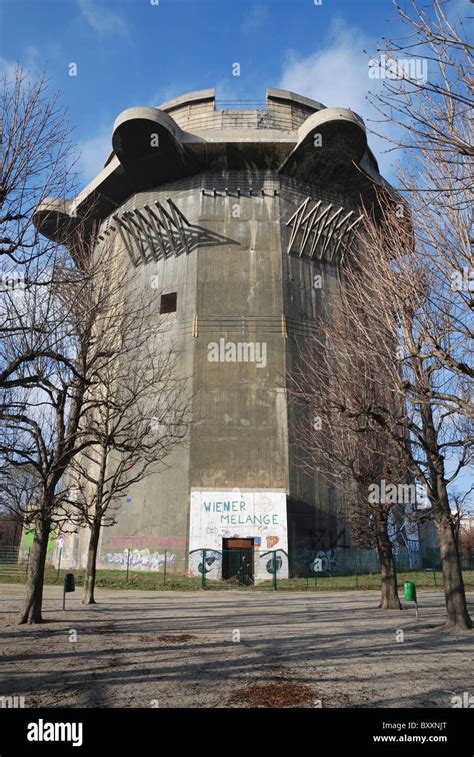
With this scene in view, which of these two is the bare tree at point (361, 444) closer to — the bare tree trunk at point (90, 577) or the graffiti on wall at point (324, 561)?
the bare tree trunk at point (90, 577)

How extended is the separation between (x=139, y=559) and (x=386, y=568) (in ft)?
54.7

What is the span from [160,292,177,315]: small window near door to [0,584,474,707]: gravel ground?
20529 millimetres

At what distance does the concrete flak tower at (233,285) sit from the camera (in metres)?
28.3

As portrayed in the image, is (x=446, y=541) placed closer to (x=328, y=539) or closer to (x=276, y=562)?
(x=276, y=562)

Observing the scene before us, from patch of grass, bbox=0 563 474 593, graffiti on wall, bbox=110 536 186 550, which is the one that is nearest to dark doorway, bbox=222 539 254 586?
patch of grass, bbox=0 563 474 593

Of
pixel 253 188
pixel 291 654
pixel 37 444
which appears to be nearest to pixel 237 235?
pixel 253 188

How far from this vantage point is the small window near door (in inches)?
1303

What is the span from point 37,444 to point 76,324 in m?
3.32

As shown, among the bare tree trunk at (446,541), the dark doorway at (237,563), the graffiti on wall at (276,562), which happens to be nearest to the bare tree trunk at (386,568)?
the bare tree trunk at (446,541)

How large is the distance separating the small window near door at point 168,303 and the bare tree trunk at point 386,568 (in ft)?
68.3

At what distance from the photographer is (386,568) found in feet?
53.6
